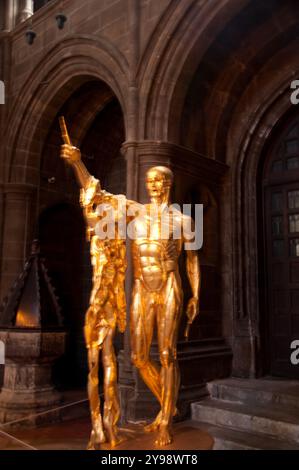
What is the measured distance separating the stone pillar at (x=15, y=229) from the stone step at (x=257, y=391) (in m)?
3.96

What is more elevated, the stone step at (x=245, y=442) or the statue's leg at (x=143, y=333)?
the statue's leg at (x=143, y=333)

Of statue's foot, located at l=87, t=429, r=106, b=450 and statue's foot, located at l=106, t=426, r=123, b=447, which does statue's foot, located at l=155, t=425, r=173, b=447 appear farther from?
statue's foot, located at l=87, t=429, r=106, b=450

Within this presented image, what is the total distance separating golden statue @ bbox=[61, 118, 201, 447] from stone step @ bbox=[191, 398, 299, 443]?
4.53ft

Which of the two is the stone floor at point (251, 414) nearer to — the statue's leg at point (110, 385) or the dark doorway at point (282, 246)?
the dark doorway at point (282, 246)

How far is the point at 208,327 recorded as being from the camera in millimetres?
6223

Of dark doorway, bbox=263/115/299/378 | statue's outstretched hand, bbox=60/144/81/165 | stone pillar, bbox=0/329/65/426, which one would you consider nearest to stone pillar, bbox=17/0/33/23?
dark doorway, bbox=263/115/299/378

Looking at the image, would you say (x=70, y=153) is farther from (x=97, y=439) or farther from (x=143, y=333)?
(x=97, y=439)

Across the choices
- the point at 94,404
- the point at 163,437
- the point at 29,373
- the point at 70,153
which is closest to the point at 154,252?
the point at 70,153

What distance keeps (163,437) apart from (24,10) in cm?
845

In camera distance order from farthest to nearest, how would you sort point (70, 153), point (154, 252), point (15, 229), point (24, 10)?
1. point (24, 10)
2. point (15, 229)
3. point (154, 252)
4. point (70, 153)

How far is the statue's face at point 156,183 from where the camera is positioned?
13.1ft

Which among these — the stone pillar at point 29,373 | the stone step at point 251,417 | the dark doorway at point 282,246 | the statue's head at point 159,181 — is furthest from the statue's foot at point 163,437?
the dark doorway at point 282,246

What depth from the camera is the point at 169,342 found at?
3834 millimetres
